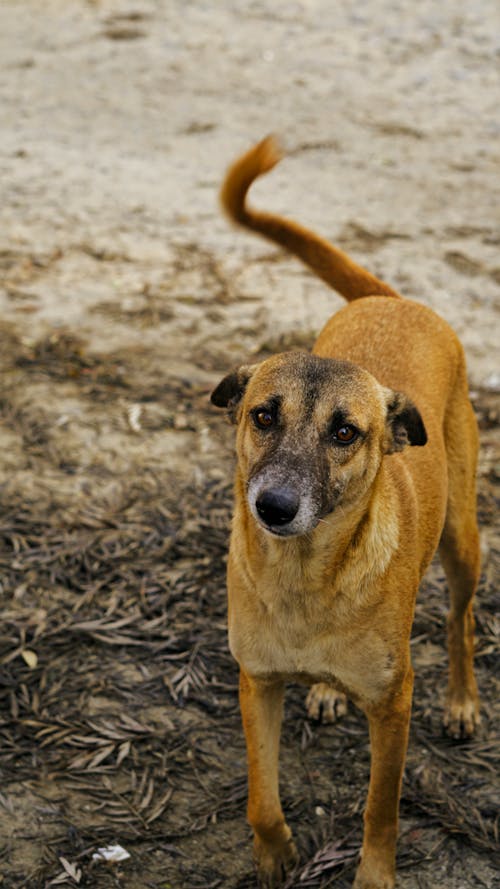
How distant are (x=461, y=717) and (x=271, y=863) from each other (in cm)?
102

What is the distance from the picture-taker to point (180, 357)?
20.9 feet

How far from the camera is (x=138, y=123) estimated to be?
9.61m

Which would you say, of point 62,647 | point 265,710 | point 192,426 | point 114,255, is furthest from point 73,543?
point 114,255

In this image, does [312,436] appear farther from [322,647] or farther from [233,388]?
[322,647]

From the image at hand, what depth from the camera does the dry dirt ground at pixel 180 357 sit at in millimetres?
3738

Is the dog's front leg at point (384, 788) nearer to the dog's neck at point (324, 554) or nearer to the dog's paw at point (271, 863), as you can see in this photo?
the dog's paw at point (271, 863)

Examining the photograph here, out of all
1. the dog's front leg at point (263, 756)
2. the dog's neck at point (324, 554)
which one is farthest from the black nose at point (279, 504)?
the dog's front leg at point (263, 756)

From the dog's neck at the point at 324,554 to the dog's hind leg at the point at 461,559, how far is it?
901 millimetres

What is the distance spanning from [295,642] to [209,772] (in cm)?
100

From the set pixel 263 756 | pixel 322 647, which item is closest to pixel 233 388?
pixel 322 647

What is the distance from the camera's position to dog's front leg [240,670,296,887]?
337 centimetres

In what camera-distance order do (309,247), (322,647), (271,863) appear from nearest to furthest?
(322,647)
(271,863)
(309,247)

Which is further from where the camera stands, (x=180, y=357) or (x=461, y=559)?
(x=180, y=357)

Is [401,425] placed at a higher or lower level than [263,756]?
higher
